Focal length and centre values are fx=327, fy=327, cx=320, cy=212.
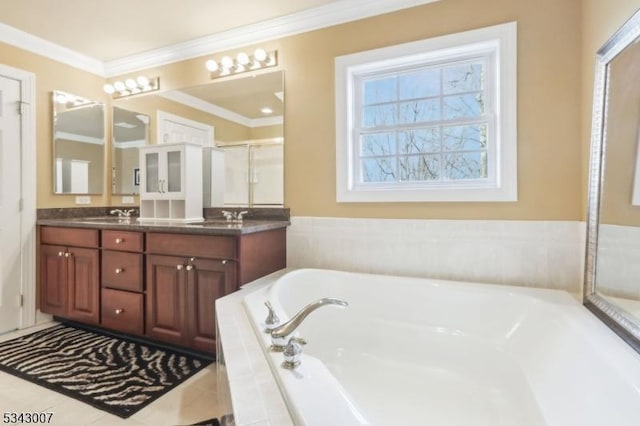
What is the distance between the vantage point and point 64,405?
1.66m

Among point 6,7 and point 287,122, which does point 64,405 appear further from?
point 6,7

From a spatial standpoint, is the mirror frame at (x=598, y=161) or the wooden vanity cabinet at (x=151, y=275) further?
the wooden vanity cabinet at (x=151, y=275)

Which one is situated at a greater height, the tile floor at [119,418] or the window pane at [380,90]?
the window pane at [380,90]

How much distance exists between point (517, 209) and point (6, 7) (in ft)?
12.2

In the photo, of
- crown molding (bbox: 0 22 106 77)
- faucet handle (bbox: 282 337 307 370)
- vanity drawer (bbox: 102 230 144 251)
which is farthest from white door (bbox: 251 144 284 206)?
crown molding (bbox: 0 22 106 77)

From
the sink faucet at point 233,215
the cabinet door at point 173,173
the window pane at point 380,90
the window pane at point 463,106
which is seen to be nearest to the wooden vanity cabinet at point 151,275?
the sink faucet at point 233,215

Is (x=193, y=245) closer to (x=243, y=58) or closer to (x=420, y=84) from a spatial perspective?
(x=243, y=58)

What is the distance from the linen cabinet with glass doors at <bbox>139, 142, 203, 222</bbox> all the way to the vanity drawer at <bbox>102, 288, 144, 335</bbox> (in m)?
0.68

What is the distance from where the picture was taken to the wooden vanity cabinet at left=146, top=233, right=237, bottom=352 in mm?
2012

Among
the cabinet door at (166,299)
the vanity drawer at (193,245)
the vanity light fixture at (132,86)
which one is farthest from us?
the vanity light fixture at (132,86)

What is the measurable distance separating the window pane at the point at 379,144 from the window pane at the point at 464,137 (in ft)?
1.16

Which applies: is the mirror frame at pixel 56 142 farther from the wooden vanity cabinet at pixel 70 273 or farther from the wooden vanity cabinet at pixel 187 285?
the wooden vanity cabinet at pixel 187 285

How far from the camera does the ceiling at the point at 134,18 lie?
2.29 metres

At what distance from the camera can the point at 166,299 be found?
2.17 meters
